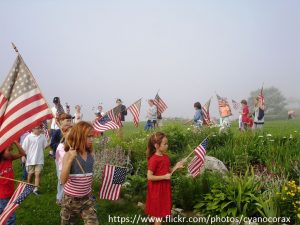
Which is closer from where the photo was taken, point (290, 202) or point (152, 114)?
point (290, 202)

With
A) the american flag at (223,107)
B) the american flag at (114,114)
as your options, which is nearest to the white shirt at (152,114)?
the american flag at (223,107)

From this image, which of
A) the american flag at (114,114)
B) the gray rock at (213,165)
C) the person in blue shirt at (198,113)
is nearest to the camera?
the gray rock at (213,165)

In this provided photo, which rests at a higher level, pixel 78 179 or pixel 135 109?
pixel 135 109

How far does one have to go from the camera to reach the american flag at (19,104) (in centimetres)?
527

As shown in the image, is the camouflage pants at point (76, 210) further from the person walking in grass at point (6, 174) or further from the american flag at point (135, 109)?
the american flag at point (135, 109)

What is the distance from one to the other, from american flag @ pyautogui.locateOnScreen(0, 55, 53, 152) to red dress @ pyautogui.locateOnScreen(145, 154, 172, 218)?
1724 millimetres

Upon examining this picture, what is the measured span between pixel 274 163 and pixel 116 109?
4.50 m

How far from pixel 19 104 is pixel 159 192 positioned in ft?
7.91

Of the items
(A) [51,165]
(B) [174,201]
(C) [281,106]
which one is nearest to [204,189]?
(B) [174,201]

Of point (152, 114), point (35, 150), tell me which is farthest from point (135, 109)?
point (35, 150)

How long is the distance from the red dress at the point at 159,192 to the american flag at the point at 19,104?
5.66ft

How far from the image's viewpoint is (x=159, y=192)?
6164mm

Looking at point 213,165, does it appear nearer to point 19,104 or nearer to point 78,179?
point 78,179

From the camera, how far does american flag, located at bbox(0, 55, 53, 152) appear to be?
5.27 meters
